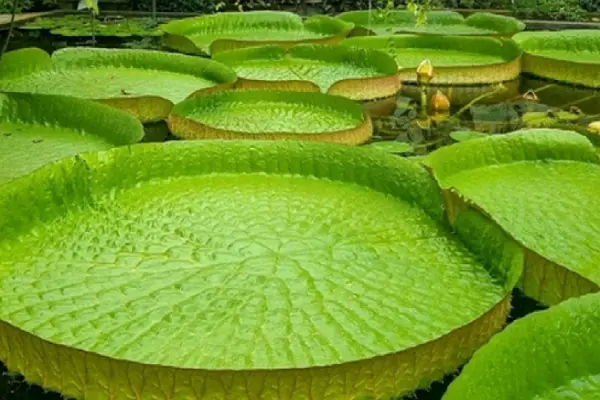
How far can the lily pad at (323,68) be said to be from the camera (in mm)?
3689

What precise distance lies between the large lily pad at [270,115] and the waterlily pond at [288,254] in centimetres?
1

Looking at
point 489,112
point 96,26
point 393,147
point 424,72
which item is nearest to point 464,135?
point 393,147

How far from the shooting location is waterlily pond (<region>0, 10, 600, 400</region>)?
1291mm

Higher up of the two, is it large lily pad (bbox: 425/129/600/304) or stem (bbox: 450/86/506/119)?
large lily pad (bbox: 425/129/600/304)

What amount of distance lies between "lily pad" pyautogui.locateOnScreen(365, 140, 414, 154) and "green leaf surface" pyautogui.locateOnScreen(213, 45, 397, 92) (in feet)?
3.13

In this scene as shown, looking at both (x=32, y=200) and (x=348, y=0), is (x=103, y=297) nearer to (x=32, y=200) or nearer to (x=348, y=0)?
(x=32, y=200)

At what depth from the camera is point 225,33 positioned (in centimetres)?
588

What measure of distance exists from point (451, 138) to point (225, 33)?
3.11 m

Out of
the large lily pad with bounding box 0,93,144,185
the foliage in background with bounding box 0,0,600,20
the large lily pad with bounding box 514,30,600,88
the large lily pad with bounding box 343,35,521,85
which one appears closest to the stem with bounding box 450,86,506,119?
the large lily pad with bounding box 343,35,521,85

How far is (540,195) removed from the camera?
220 centimetres

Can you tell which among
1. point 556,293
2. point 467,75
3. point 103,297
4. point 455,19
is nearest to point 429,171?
point 556,293

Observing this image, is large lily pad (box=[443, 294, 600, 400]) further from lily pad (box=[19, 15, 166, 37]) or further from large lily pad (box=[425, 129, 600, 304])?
lily pad (box=[19, 15, 166, 37])

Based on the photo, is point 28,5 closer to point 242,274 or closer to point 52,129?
point 52,129

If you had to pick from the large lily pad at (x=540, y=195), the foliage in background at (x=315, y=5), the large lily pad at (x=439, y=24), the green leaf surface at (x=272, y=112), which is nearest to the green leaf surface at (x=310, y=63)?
the green leaf surface at (x=272, y=112)
